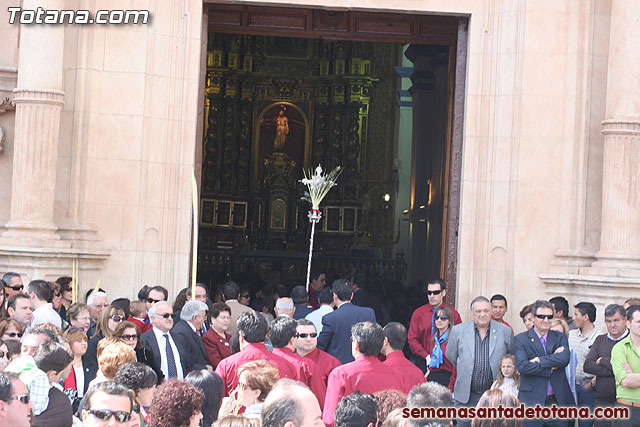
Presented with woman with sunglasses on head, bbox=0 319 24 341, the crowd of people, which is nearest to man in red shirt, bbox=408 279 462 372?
the crowd of people

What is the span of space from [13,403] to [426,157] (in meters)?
22.6

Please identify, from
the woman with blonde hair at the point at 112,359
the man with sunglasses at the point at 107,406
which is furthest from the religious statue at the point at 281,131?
the man with sunglasses at the point at 107,406

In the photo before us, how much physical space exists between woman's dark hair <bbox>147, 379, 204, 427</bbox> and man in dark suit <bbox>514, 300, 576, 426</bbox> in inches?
191

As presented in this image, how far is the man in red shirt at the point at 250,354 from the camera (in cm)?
829

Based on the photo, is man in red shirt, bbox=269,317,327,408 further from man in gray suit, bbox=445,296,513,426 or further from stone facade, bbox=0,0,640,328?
stone facade, bbox=0,0,640,328

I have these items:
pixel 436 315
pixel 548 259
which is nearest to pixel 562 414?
pixel 436 315

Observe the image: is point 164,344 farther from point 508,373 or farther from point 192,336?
point 508,373

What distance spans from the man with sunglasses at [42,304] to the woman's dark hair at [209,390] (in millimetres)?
3297

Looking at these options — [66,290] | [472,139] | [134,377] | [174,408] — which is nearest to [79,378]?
[134,377]

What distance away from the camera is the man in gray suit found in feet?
33.5

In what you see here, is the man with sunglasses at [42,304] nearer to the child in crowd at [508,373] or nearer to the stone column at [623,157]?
the child in crowd at [508,373]

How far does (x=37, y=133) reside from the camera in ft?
44.3

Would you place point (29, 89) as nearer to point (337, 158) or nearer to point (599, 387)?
point (599, 387)

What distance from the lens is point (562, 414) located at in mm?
9852
